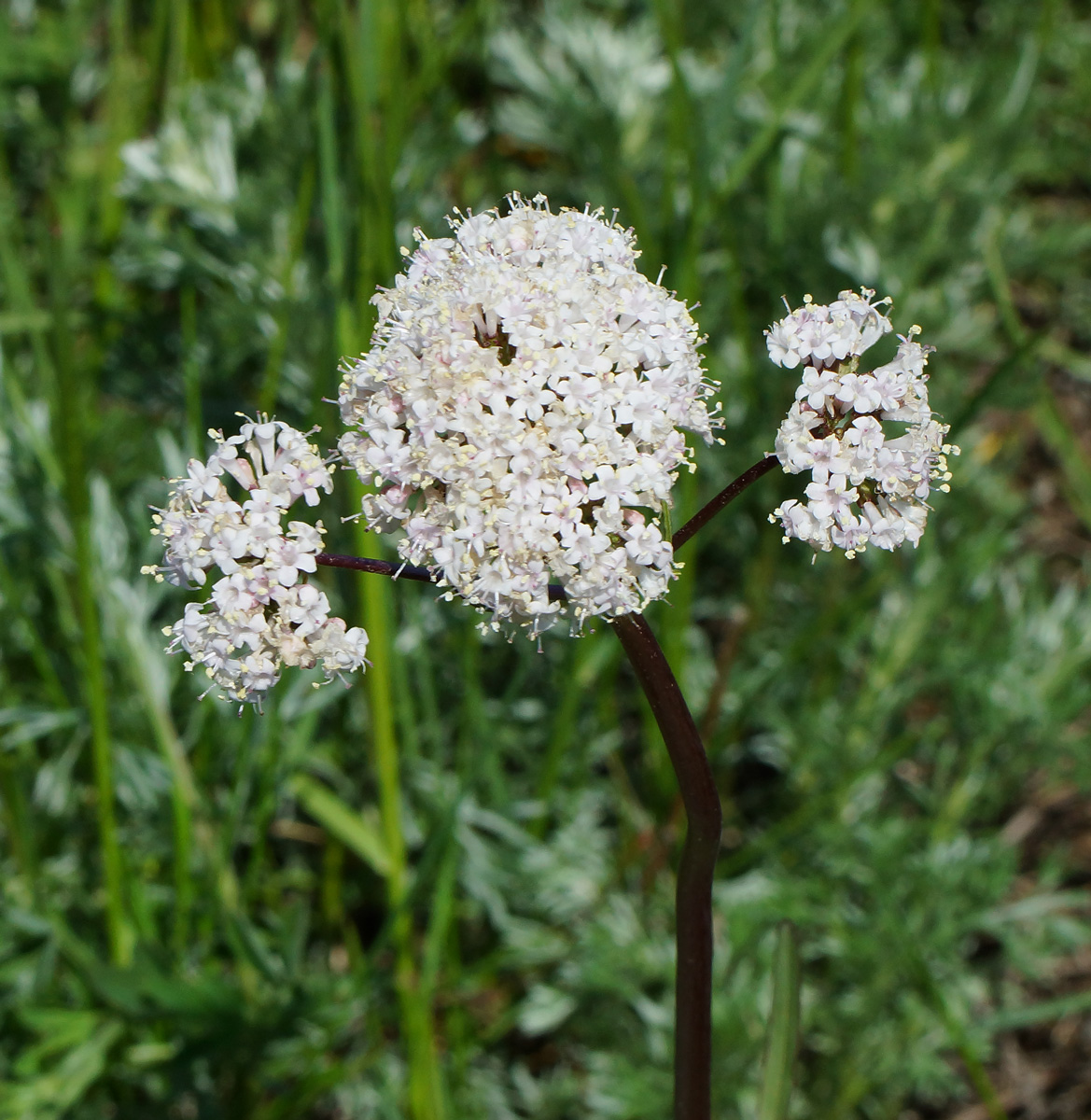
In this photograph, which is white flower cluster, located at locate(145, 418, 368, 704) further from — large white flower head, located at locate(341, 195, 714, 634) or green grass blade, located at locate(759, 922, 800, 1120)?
green grass blade, located at locate(759, 922, 800, 1120)

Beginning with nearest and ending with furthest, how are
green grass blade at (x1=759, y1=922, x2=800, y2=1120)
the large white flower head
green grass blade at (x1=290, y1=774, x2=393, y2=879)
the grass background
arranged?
the large white flower head → green grass blade at (x1=759, y1=922, x2=800, y2=1120) → the grass background → green grass blade at (x1=290, y1=774, x2=393, y2=879)

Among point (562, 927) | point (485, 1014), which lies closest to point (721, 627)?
point (562, 927)

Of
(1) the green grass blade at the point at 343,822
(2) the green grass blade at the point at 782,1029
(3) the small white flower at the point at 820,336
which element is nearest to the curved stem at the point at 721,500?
(3) the small white flower at the point at 820,336

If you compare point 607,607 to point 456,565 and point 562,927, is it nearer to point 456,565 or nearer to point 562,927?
point 456,565

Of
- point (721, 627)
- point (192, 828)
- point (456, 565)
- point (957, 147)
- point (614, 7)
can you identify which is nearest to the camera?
point (456, 565)

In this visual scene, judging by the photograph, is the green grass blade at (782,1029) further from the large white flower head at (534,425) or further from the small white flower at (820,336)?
the small white flower at (820,336)

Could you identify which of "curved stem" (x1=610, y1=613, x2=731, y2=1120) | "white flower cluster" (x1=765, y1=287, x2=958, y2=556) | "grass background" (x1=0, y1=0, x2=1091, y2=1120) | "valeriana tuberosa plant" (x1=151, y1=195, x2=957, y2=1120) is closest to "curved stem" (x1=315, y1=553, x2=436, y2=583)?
"valeriana tuberosa plant" (x1=151, y1=195, x2=957, y2=1120)
